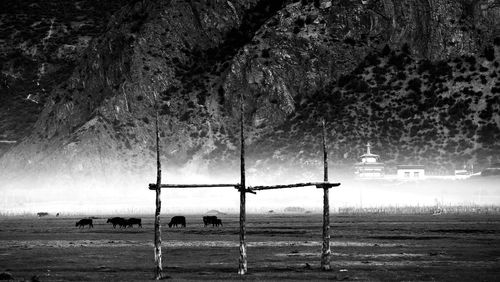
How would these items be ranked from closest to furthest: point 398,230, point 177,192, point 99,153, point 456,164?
point 398,230
point 456,164
point 99,153
point 177,192

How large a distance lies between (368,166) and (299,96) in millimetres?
30512

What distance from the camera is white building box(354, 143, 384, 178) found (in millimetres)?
154000

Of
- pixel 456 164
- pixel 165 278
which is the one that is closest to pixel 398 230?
pixel 165 278

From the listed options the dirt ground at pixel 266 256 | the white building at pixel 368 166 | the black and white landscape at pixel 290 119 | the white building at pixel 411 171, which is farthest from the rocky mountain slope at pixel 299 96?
the dirt ground at pixel 266 256

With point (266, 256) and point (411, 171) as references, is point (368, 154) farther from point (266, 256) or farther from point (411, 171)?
point (266, 256)

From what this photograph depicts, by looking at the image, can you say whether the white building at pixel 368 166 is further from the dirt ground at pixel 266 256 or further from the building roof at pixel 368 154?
the dirt ground at pixel 266 256

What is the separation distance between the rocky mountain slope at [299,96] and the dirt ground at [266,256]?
8620 centimetres

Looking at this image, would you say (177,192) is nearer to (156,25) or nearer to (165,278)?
(156,25)

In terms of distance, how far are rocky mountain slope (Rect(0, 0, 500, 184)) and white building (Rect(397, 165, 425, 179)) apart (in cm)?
267

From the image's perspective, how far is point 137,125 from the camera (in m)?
175

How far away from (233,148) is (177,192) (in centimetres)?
2424

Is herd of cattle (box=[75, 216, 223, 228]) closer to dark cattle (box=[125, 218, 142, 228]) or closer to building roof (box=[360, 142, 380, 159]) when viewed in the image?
dark cattle (box=[125, 218, 142, 228])

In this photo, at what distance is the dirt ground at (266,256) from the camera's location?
40.7 metres

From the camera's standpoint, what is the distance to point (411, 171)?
15612 centimetres
